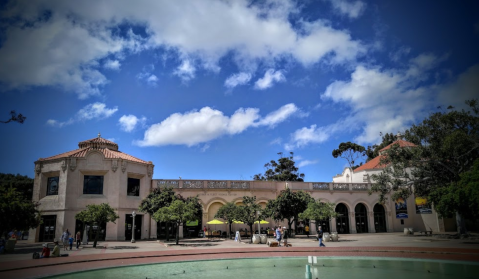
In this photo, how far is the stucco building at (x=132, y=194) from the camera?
3528 centimetres

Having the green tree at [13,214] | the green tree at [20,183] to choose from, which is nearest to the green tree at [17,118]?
the green tree at [13,214]

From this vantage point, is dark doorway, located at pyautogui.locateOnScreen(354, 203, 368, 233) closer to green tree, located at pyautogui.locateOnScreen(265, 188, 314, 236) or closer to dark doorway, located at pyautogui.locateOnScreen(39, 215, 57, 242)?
green tree, located at pyautogui.locateOnScreen(265, 188, 314, 236)

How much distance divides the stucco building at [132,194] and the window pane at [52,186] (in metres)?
0.11

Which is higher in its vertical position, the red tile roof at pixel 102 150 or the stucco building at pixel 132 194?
Answer: the red tile roof at pixel 102 150

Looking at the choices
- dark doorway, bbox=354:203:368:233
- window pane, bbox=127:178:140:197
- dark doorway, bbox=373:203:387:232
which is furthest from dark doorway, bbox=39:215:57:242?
dark doorway, bbox=373:203:387:232

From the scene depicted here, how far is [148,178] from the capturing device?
1576 inches

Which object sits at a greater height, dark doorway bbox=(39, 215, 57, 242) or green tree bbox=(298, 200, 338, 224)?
green tree bbox=(298, 200, 338, 224)

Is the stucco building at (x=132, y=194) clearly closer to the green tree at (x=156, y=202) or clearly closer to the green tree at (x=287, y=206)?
the green tree at (x=156, y=202)

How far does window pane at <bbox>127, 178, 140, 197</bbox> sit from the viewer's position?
38188 millimetres

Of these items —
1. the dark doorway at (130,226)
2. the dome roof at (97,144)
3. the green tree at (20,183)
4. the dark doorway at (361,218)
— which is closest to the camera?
the dark doorway at (130,226)

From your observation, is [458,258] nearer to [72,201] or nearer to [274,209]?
[274,209]

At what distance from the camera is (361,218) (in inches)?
1890

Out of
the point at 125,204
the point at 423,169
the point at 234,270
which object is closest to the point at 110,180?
the point at 125,204

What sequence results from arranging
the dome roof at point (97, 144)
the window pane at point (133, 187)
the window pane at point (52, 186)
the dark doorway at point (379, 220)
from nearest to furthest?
the window pane at point (52, 186) → the window pane at point (133, 187) → the dome roof at point (97, 144) → the dark doorway at point (379, 220)
